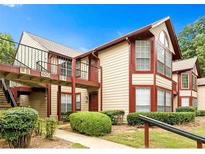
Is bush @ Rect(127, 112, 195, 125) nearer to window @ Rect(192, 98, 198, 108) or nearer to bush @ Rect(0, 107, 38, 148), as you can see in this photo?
bush @ Rect(0, 107, 38, 148)

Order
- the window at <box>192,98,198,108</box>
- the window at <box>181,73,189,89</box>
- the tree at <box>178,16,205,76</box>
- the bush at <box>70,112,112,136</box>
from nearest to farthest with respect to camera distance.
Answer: the bush at <box>70,112,112,136</box> < the window at <box>181,73,189,89</box> < the window at <box>192,98,198,108</box> < the tree at <box>178,16,205,76</box>

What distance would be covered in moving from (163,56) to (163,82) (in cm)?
170

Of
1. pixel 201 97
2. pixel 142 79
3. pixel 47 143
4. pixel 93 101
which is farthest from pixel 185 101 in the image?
pixel 47 143

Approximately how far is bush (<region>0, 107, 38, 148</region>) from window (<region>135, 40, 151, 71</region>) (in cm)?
889

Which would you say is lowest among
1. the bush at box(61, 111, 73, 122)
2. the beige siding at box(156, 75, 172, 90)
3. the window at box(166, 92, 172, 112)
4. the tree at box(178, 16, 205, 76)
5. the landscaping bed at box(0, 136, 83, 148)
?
the bush at box(61, 111, 73, 122)

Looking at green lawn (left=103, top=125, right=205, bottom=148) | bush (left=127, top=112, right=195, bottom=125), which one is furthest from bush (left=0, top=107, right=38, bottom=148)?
bush (left=127, top=112, right=195, bottom=125)

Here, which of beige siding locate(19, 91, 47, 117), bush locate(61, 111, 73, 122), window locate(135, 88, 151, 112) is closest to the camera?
window locate(135, 88, 151, 112)

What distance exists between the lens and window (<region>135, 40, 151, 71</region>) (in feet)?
47.8

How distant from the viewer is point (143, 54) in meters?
14.7

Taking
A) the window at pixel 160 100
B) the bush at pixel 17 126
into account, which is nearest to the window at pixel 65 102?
the window at pixel 160 100

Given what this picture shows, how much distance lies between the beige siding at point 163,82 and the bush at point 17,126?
948 centimetres

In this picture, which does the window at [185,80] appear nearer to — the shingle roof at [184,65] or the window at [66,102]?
the shingle roof at [184,65]

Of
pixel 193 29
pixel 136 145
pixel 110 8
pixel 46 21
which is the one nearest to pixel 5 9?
pixel 46 21
